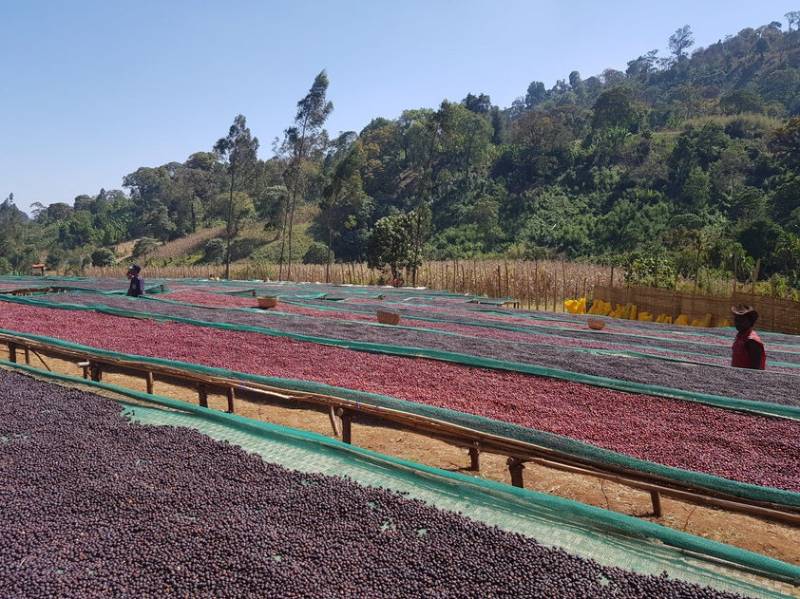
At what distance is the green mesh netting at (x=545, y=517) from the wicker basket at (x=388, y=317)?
5796 millimetres

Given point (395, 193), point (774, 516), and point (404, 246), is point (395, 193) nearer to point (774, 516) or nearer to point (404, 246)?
point (404, 246)

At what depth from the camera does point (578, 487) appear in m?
3.62

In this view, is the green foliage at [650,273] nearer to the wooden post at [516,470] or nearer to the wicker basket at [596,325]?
the wicker basket at [596,325]

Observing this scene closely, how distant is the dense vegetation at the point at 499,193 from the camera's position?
26.6m

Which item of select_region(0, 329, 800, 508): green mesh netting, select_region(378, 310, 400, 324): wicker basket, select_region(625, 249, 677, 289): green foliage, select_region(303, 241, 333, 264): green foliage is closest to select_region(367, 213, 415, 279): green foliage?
select_region(625, 249, 677, 289): green foliage

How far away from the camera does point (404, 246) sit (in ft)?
80.4

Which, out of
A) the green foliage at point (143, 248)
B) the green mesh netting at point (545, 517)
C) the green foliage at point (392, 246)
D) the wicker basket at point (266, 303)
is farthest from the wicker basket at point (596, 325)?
the green foliage at point (143, 248)

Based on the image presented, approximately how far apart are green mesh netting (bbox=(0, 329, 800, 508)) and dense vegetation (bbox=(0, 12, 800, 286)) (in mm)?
15266

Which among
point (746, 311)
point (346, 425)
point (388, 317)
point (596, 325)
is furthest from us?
point (596, 325)

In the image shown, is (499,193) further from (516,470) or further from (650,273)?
(516,470)

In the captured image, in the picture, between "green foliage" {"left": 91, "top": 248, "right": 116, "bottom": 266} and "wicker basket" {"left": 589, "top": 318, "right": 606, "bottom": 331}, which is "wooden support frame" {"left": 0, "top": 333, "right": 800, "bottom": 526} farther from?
"green foliage" {"left": 91, "top": 248, "right": 116, "bottom": 266}

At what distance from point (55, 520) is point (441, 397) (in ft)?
10.6

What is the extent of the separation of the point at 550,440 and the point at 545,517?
47.5 inches

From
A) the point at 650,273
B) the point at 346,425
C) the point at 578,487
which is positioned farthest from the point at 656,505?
the point at 650,273
